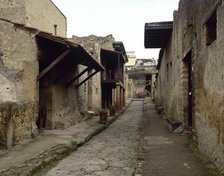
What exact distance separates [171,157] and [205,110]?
3.67ft

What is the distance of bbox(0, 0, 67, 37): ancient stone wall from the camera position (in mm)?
15836

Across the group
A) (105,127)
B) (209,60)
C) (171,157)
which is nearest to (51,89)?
(105,127)

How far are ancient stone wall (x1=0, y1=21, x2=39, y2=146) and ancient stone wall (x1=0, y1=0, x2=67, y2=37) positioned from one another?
362 inches

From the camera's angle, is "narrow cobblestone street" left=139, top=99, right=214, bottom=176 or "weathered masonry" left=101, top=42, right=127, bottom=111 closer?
"narrow cobblestone street" left=139, top=99, right=214, bottom=176

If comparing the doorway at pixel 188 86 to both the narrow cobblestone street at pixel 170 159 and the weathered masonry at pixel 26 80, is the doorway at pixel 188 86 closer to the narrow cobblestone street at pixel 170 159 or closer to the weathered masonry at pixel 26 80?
the narrow cobblestone street at pixel 170 159

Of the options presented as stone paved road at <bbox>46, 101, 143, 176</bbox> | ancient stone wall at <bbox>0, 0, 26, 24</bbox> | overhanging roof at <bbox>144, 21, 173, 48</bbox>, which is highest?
ancient stone wall at <bbox>0, 0, 26, 24</bbox>

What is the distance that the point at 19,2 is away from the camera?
15852 mm

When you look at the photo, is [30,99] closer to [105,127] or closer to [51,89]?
[51,89]

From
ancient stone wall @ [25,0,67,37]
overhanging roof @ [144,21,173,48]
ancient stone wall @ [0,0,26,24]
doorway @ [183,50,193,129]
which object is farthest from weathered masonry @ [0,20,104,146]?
ancient stone wall @ [25,0,67,37]

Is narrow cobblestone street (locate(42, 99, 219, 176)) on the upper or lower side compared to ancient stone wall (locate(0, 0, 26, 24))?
lower

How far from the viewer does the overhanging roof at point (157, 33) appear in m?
11.3

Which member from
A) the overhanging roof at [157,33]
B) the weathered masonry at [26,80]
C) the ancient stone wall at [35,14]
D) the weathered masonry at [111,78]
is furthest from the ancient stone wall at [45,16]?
the weathered masonry at [26,80]

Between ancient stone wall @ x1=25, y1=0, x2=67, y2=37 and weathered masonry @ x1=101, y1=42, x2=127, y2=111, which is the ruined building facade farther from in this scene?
weathered masonry @ x1=101, y1=42, x2=127, y2=111

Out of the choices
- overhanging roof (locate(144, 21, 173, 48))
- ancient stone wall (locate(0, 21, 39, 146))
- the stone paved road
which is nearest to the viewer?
the stone paved road
